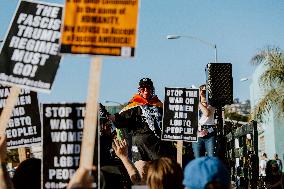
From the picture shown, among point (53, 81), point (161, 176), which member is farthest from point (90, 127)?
point (53, 81)

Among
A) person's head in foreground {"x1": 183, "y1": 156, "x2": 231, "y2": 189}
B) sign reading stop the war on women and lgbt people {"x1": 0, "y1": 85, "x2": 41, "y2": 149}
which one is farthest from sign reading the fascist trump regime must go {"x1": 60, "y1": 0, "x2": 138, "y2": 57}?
sign reading stop the war on women and lgbt people {"x1": 0, "y1": 85, "x2": 41, "y2": 149}

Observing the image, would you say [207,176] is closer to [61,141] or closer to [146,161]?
[61,141]

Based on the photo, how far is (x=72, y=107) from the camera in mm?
5055

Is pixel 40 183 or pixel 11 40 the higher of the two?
pixel 11 40

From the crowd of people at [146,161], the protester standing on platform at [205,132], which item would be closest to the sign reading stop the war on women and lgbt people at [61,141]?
the crowd of people at [146,161]

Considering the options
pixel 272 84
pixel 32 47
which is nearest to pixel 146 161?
pixel 32 47

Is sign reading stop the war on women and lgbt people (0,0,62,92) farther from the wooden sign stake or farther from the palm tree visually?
the palm tree

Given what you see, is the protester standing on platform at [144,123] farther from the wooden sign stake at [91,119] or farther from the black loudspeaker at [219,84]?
the wooden sign stake at [91,119]

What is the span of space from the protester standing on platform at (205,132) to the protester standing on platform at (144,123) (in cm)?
69

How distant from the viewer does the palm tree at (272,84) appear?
2345 cm

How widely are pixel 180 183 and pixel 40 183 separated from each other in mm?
1378

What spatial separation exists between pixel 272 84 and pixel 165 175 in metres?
20.8

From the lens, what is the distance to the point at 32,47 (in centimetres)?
540

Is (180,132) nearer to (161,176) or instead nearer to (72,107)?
(72,107)
